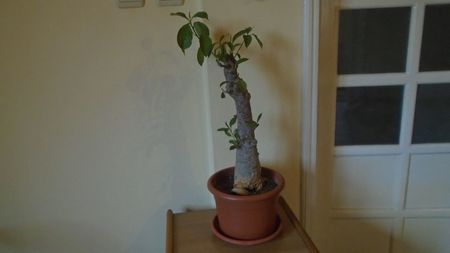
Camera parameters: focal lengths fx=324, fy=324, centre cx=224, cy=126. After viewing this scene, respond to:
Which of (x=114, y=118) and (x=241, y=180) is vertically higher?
(x=114, y=118)

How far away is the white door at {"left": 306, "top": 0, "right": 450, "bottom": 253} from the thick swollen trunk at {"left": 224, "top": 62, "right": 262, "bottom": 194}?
1.06 feet

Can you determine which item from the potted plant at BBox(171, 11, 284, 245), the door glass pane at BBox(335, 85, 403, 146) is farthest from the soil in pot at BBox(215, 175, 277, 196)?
the door glass pane at BBox(335, 85, 403, 146)

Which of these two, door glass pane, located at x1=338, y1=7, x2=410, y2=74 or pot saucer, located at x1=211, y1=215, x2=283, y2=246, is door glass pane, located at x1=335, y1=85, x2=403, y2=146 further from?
pot saucer, located at x1=211, y1=215, x2=283, y2=246

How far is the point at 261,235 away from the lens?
1.00m

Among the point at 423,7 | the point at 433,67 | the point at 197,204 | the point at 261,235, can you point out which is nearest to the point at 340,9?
the point at 423,7

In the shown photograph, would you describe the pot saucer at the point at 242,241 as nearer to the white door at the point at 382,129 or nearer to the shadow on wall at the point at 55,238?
the white door at the point at 382,129

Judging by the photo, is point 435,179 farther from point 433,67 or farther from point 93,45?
point 93,45

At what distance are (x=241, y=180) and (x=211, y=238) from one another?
22 centimetres

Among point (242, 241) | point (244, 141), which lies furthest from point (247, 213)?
point (244, 141)

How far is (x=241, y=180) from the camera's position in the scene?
101 centimetres

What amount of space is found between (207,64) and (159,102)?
239mm

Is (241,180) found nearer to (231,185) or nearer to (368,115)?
(231,185)

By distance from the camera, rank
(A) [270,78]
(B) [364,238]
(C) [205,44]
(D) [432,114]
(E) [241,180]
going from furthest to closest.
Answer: (B) [364,238] → (D) [432,114] → (A) [270,78] → (E) [241,180] → (C) [205,44]

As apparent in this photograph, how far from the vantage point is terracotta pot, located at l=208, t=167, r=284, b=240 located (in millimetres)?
957
